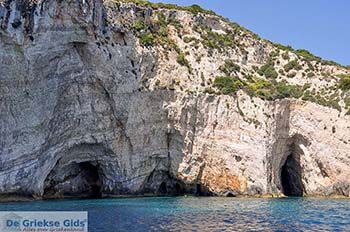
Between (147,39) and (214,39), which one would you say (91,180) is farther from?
(214,39)

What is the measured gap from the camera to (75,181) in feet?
177

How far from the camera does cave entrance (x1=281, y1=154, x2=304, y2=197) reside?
60094 mm

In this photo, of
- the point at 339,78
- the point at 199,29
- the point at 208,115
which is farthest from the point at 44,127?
the point at 339,78

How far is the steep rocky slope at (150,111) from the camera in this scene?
153ft

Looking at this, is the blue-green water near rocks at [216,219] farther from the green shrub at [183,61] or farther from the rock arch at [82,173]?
the green shrub at [183,61]

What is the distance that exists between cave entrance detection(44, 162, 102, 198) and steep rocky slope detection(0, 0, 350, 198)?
0.12 metres

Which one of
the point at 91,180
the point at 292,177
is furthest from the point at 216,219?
the point at 292,177

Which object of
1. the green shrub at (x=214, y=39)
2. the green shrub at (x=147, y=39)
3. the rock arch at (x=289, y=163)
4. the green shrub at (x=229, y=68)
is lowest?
the rock arch at (x=289, y=163)

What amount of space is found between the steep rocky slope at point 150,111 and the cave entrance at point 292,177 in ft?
0.65

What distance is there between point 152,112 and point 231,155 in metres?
8.79

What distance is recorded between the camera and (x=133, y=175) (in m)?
54.1

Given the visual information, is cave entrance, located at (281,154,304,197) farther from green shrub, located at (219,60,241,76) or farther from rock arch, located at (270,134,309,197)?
green shrub, located at (219,60,241,76)

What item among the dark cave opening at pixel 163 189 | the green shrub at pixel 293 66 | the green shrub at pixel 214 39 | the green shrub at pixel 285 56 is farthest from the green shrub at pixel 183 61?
the green shrub at pixel 285 56

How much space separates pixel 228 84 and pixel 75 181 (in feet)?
62.3
